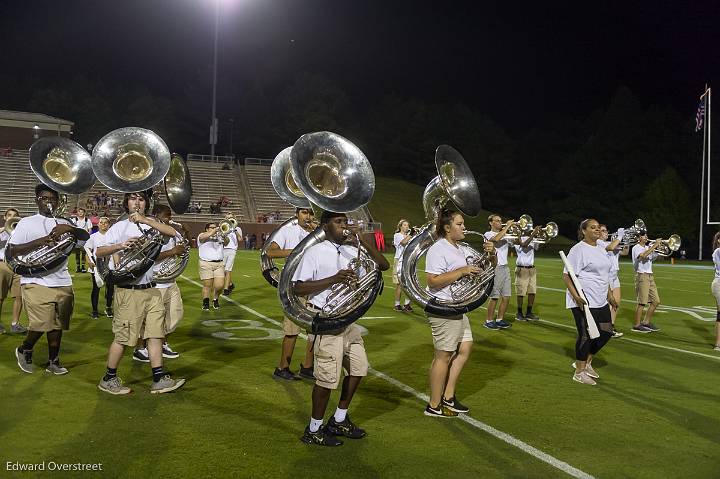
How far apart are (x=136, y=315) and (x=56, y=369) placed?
62.2 inches

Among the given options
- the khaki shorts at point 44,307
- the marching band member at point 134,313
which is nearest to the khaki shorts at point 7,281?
the khaki shorts at point 44,307

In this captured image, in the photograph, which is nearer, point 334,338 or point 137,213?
point 334,338

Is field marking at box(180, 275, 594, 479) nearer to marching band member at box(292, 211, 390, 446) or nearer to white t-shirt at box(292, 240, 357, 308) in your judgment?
marching band member at box(292, 211, 390, 446)

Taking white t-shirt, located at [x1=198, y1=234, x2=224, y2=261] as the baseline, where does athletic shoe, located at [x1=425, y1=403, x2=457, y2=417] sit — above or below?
below

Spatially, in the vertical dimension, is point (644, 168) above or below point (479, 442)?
above

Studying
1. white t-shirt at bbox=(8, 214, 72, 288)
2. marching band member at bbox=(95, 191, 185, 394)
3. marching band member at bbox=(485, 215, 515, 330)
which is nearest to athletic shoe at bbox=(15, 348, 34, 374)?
white t-shirt at bbox=(8, 214, 72, 288)

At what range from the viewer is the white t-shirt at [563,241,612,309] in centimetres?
769

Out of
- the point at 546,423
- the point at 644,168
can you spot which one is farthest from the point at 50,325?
the point at 644,168

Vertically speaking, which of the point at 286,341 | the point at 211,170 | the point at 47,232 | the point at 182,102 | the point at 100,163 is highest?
the point at 182,102

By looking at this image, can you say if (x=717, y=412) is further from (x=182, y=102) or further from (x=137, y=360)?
(x=182, y=102)

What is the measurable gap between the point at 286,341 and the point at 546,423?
2983mm

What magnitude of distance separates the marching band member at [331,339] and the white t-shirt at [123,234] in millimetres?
2172

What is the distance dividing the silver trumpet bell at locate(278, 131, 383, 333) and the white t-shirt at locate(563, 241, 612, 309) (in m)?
3.24

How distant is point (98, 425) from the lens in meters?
5.63
